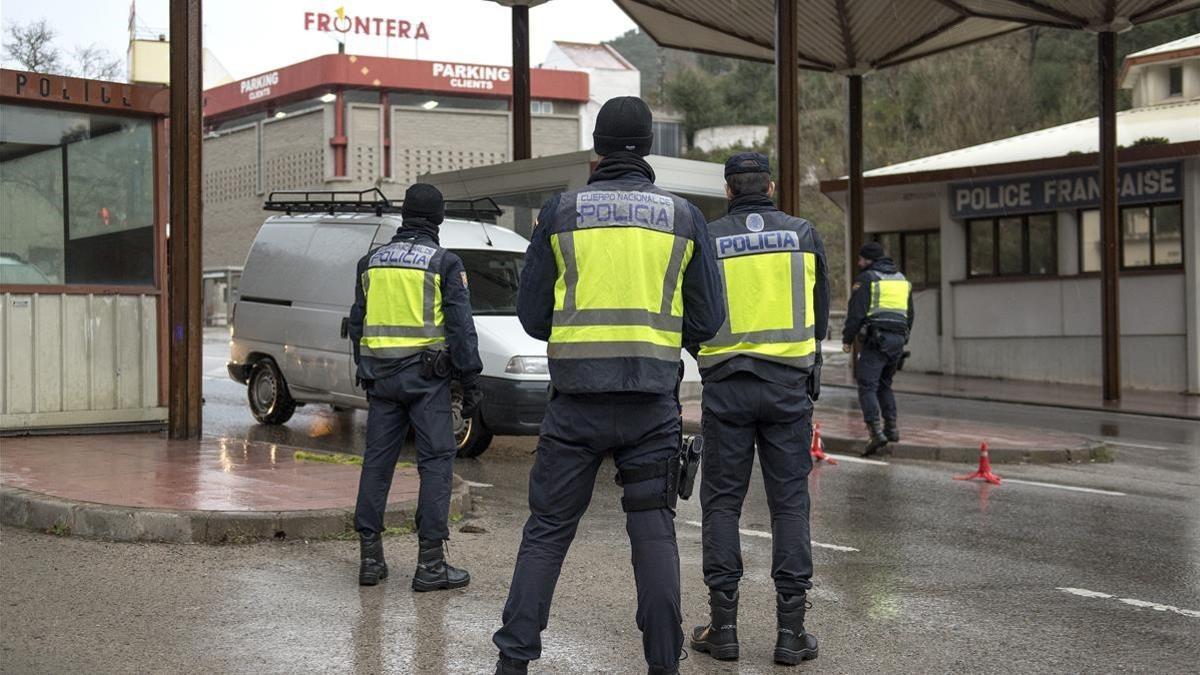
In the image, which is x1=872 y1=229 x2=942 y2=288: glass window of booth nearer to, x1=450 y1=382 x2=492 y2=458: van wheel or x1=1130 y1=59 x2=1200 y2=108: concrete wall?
x1=1130 y1=59 x2=1200 y2=108: concrete wall

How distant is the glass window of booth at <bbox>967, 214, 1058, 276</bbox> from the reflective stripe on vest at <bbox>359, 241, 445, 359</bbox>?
62.0 feet

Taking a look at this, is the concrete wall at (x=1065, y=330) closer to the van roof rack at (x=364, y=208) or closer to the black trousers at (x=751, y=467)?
the van roof rack at (x=364, y=208)

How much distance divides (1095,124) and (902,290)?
58.6 ft

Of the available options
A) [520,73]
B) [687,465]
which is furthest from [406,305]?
[520,73]

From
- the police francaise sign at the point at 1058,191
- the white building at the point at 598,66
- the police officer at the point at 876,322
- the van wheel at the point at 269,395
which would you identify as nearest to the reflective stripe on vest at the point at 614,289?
the police officer at the point at 876,322

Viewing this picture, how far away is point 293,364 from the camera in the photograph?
43.8 feet

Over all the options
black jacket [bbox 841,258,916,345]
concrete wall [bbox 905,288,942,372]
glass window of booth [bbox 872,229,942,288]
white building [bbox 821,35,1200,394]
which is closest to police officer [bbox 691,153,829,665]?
black jacket [bbox 841,258,916,345]

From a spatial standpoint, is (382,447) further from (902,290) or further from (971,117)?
(971,117)

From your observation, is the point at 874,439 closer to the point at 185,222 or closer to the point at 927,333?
the point at 185,222

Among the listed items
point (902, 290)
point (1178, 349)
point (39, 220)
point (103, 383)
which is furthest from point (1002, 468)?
point (1178, 349)

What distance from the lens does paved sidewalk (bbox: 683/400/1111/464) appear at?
12.5 m

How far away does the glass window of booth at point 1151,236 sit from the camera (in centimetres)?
2153

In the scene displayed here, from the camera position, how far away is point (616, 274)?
4.55 m

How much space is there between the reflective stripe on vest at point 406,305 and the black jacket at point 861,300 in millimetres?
5954
